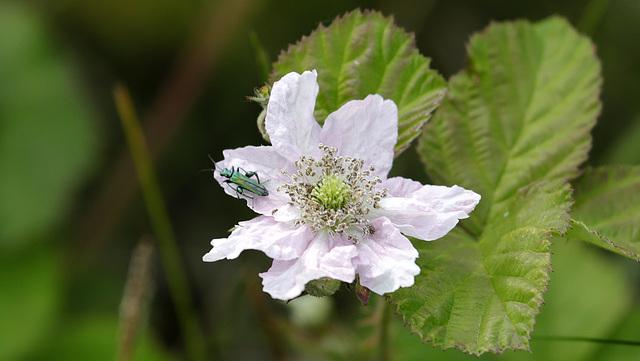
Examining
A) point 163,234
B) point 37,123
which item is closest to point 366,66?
point 163,234

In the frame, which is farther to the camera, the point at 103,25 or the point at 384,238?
the point at 103,25

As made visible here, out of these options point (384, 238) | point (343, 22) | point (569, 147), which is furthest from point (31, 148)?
point (569, 147)

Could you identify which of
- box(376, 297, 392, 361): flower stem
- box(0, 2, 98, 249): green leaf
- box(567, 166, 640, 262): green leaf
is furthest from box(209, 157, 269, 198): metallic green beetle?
box(0, 2, 98, 249): green leaf

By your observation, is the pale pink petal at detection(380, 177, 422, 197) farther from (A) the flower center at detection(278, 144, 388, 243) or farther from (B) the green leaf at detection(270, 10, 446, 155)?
(B) the green leaf at detection(270, 10, 446, 155)

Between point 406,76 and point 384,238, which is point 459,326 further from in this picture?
point 406,76

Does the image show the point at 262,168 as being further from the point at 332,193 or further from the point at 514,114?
the point at 514,114

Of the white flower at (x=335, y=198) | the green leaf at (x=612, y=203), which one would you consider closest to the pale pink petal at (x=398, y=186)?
the white flower at (x=335, y=198)
